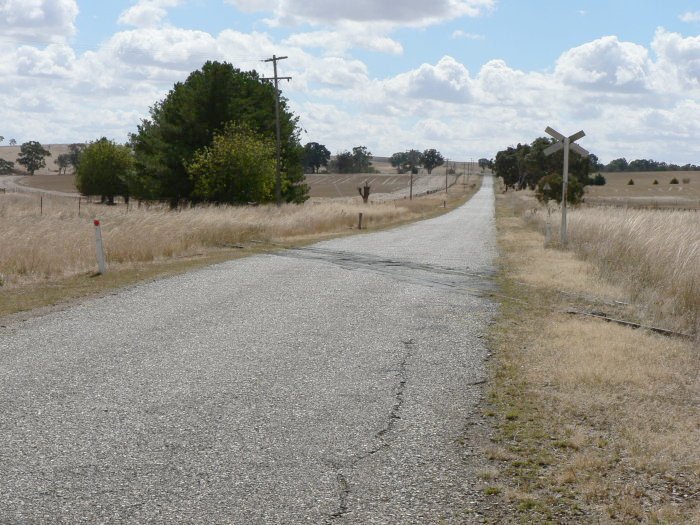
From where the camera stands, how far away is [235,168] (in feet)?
140

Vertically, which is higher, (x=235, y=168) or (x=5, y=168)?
(x=235, y=168)

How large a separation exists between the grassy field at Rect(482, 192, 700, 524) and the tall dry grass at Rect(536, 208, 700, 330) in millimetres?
204

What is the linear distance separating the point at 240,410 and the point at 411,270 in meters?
11.2

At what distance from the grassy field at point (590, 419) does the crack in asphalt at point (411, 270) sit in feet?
8.36

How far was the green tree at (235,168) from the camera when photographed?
42656 millimetres

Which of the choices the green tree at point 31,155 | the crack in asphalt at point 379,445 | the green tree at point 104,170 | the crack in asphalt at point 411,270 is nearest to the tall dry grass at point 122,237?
the crack in asphalt at point 411,270

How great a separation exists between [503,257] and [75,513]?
17.9 m

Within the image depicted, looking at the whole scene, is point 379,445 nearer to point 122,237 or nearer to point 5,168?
point 122,237

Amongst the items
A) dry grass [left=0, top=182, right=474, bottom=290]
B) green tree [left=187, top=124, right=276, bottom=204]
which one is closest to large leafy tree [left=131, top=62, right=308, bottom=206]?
green tree [left=187, top=124, right=276, bottom=204]

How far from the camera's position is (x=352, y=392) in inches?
267

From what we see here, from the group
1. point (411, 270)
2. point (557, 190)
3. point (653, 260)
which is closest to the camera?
point (653, 260)

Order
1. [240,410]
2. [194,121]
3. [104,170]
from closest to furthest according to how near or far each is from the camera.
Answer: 1. [240,410]
2. [194,121]
3. [104,170]

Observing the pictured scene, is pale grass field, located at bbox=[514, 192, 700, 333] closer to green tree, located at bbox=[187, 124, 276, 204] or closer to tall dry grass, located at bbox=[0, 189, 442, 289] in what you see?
tall dry grass, located at bbox=[0, 189, 442, 289]

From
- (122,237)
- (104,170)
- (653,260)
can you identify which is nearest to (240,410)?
(653,260)
